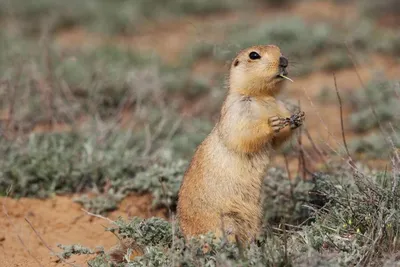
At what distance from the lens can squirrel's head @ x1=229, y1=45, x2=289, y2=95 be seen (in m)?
4.37

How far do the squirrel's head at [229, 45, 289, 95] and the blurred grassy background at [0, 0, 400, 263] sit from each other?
54 cm

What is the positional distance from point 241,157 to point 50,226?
1718mm

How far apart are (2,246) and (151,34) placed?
6826 mm

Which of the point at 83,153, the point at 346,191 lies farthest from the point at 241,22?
the point at 346,191

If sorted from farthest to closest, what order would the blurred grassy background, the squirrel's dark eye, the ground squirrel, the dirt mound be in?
the blurred grassy background → the dirt mound → the squirrel's dark eye → the ground squirrel

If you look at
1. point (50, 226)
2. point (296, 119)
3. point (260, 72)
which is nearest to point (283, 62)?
point (260, 72)

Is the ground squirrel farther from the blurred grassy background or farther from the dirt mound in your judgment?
the dirt mound

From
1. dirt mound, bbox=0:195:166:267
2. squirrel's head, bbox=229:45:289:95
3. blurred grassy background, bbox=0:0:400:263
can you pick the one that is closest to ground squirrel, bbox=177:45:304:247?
squirrel's head, bbox=229:45:289:95

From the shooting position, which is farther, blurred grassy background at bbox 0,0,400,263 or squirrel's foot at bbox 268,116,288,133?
blurred grassy background at bbox 0,0,400,263

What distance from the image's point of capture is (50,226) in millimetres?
5098

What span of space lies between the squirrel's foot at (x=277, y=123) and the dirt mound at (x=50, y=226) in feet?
4.61

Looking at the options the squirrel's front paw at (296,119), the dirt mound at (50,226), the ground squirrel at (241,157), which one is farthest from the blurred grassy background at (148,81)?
the ground squirrel at (241,157)

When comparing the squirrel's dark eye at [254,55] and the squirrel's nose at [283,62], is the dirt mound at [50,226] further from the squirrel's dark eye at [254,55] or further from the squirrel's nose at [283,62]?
the squirrel's nose at [283,62]

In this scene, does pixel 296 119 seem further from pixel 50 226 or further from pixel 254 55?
pixel 50 226
